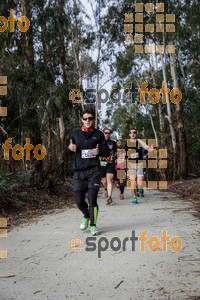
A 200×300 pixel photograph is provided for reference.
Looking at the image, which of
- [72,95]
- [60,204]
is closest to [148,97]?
[72,95]

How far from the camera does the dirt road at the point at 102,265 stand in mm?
2910

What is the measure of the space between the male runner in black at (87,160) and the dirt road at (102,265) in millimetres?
521

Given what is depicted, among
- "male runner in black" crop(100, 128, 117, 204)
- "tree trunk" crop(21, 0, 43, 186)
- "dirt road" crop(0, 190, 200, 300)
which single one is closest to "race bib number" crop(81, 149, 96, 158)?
"dirt road" crop(0, 190, 200, 300)

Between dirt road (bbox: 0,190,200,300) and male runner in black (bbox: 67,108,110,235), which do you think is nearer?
dirt road (bbox: 0,190,200,300)

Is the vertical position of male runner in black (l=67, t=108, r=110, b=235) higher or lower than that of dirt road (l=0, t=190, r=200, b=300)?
higher

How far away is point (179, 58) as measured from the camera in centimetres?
2303

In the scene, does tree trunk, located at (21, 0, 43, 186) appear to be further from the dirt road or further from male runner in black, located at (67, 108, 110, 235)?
male runner in black, located at (67, 108, 110, 235)

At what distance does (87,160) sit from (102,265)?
199cm

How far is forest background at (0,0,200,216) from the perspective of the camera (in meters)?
9.65

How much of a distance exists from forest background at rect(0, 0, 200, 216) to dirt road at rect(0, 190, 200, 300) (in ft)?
9.77

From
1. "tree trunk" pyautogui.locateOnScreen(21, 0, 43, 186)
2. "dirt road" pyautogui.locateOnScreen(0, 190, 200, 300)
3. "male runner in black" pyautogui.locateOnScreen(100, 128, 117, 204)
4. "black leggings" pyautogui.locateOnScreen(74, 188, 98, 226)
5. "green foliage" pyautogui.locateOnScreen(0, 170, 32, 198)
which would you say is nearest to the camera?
"dirt road" pyautogui.locateOnScreen(0, 190, 200, 300)

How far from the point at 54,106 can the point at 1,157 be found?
230 cm

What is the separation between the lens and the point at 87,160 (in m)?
5.23

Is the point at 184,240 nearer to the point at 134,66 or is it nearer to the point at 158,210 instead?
the point at 158,210
